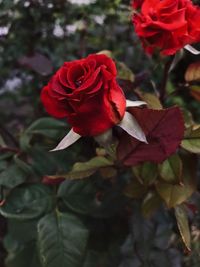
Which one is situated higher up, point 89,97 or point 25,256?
point 89,97

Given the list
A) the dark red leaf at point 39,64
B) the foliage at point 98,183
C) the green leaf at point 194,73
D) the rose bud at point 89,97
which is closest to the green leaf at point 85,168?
the foliage at point 98,183

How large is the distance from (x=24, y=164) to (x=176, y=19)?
14.9 inches

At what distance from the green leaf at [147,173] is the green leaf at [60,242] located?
13cm

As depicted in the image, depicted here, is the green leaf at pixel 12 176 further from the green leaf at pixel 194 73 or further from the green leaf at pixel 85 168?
the green leaf at pixel 194 73

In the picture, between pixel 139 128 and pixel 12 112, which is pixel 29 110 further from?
pixel 139 128

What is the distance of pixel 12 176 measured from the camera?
2.86 ft

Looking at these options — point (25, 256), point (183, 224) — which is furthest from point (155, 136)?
point (25, 256)

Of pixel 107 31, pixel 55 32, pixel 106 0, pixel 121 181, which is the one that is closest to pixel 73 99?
pixel 121 181

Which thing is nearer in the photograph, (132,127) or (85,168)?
(132,127)

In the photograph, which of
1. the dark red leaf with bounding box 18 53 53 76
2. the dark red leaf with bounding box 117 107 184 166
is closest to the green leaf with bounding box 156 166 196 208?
the dark red leaf with bounding box 117 107 184 166

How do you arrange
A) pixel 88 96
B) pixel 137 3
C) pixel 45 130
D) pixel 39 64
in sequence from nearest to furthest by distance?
pixel 88 96
pixel 137 3
pixel 45 130
pixel 39 64

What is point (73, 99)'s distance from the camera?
2.05ft

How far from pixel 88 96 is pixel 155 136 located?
0.13m

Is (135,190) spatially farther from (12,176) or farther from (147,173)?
(12,176)
